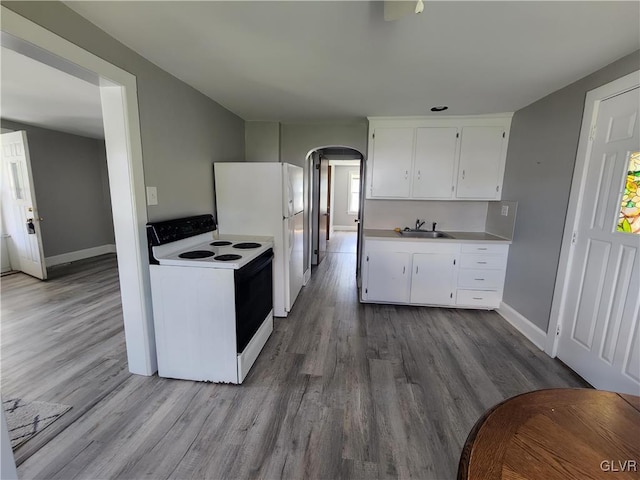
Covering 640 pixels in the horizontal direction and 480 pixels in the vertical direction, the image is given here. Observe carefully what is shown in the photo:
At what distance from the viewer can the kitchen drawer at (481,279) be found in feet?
10.5

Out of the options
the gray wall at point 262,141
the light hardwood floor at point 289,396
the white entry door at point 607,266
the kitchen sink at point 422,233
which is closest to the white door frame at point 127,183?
the light hardwood floor at point 289,396

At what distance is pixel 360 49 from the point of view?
1.76m

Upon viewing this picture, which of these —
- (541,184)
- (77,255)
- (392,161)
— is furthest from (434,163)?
(77,255)

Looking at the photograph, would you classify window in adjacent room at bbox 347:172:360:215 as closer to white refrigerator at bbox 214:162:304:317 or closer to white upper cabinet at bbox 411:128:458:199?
white upper cabinet at bbox 411:128:458:199

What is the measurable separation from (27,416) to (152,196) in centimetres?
154

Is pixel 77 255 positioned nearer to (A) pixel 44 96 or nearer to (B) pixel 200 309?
(A) pixel 44 96

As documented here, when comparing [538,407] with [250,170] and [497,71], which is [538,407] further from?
[250,170]

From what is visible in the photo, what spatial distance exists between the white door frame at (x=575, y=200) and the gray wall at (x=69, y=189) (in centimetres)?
690

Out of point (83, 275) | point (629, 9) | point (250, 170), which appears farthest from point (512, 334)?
point (83, 275)

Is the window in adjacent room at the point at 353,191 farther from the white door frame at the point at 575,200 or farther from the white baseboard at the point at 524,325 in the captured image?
the white door frame at the point at 575,200

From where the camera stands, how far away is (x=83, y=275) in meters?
4.34

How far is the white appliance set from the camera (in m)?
1.90

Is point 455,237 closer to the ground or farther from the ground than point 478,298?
farther from the ground

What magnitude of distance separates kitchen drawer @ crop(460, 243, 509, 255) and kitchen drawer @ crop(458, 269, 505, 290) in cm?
23
